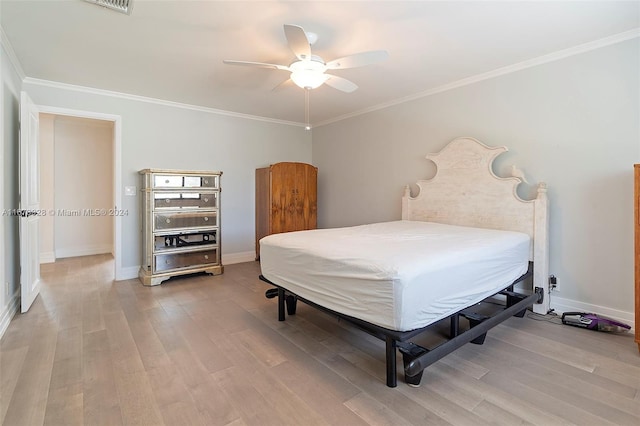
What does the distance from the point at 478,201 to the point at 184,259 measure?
374cm

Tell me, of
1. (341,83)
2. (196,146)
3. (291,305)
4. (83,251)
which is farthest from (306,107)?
(83,251)

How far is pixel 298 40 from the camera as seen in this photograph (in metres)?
2.10

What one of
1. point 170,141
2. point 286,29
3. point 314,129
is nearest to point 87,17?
point 286,29

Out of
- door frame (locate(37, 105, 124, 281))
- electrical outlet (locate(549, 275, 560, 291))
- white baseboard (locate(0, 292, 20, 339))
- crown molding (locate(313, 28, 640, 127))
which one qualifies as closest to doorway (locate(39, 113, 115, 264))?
door frame (locate(37, 105, 124, 281))

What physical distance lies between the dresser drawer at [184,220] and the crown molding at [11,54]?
194 centimetres

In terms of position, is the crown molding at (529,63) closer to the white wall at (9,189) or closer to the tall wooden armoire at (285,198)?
the tall wooden armoire at (285,198)

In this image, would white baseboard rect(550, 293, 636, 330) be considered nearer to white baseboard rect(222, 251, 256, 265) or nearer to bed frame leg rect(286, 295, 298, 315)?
bed frame leg rect(286, 295, 298, 315)

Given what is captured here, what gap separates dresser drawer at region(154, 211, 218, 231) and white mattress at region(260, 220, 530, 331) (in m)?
1.88

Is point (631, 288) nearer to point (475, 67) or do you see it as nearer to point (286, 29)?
point (475, 67)

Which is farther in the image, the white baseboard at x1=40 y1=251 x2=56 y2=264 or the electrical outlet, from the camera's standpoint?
the white baseboard at x1=40 y1=251 x2=56 y2=264

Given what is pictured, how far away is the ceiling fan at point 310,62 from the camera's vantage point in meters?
2.11

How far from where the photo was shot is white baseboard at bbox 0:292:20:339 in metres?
2.49

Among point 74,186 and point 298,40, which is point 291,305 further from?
point 74,186

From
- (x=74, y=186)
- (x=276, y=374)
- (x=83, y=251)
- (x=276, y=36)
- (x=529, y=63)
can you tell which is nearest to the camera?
(x=276, y=374)
